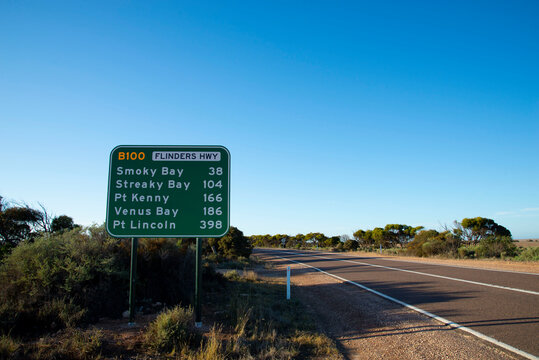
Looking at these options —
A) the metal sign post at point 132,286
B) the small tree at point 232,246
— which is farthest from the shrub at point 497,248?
the metal sign post at point 132,286

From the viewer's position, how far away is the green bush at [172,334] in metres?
5.29

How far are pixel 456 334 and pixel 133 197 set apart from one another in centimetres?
716

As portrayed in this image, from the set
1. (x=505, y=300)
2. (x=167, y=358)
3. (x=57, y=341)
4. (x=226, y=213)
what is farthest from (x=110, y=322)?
(x=505, y=300)

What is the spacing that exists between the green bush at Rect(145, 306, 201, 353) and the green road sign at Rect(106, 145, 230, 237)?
1857 mm

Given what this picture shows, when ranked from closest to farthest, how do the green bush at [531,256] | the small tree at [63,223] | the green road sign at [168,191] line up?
1. the green road sign at [168,191]
2. the small tree at [63,223]
3. the green bush at [531,256]

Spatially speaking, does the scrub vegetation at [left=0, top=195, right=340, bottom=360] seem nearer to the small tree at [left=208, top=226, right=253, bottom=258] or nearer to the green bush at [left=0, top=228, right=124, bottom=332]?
the green bush at [left=0, top=228, right=124, bottom=332]

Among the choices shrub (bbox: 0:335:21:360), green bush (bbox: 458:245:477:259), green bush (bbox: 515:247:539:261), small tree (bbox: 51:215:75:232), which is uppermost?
small tree (bbox: 51:215:75:232)

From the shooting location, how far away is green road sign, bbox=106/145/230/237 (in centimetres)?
714

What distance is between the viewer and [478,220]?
39125 millimetres

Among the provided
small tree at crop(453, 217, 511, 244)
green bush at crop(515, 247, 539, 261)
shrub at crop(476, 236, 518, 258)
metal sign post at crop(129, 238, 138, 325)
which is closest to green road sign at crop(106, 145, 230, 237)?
metal sign post at crop(129, 238, 138, 325)

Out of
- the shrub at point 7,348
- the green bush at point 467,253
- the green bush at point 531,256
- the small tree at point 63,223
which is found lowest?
the green bush at point 467,253

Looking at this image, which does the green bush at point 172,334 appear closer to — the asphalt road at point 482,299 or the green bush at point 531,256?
the asphalt road at point 482,299

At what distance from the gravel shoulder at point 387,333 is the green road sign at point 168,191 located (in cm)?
349

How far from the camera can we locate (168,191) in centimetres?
733
